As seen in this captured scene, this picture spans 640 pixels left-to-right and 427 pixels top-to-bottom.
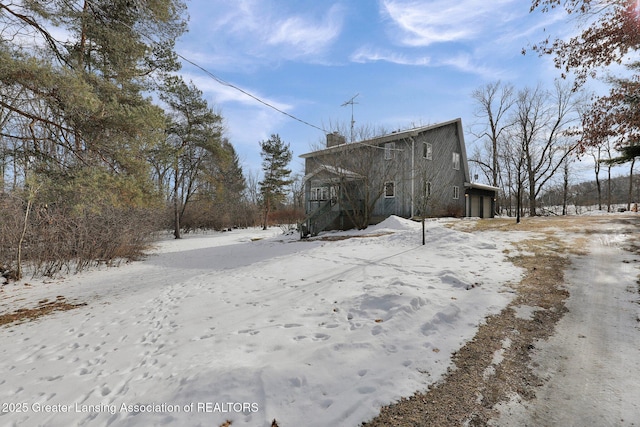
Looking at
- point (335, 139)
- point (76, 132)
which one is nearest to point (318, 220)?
point (335, 139)

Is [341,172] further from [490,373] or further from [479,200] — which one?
[479,200]

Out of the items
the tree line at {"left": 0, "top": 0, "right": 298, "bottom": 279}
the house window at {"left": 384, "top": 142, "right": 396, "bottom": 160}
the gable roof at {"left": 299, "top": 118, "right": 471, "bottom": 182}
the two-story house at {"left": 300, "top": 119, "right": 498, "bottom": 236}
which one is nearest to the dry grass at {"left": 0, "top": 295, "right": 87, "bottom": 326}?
the tree line at {"left": 0, "top": 0, "right": 298, "bottom": 279}

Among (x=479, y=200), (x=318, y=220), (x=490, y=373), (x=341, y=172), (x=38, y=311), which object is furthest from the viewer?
(x=479, y=200)

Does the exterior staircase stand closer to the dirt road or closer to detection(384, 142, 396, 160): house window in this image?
detection(384, 142, 396, 160): house window

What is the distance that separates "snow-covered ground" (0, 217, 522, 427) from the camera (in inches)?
90.0

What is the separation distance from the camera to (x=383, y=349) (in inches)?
122

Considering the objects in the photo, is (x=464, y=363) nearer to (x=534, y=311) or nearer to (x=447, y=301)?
(x=447, y=301)

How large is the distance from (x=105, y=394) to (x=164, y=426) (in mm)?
946

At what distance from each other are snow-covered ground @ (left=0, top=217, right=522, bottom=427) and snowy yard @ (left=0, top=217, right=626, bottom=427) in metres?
0.02

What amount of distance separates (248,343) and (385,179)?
1303 cm

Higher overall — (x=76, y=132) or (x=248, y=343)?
(x=76, y=132)

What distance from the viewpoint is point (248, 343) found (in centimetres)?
335

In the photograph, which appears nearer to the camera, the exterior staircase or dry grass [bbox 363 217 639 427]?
dry grass [bbox 363 217 639 427]

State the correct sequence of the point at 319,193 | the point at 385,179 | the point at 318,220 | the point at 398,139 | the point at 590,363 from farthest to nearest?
the point at 319,193, the point at 398,139, the point at 318,220, the point at 385,179, the point at 590,363
